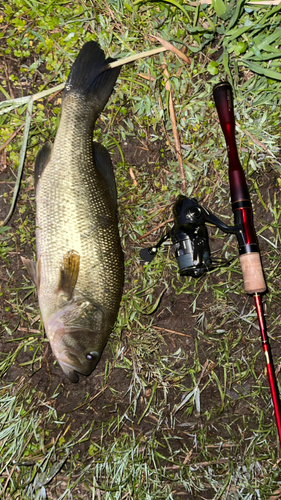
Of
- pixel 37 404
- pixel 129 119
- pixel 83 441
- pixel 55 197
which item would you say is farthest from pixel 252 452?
pixel 129 119

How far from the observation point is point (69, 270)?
2.30 metres

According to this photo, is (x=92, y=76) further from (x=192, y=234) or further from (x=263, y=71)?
(x=192, y=234)

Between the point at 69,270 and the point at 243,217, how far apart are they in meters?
1.20

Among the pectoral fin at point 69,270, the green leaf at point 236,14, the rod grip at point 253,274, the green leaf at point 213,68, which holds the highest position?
the green leaf at point 236,14

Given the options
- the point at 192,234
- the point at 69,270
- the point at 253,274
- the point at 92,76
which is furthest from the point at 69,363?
the point at 92,76

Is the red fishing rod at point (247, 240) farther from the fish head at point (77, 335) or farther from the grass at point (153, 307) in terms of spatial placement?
the fish head at point (77, 335)

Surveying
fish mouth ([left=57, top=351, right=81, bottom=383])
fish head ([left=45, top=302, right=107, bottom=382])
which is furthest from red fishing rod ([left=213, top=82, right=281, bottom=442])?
fish mouth ([left=57, top=351, right=81, bottom=383])

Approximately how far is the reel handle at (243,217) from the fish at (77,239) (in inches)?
32.8

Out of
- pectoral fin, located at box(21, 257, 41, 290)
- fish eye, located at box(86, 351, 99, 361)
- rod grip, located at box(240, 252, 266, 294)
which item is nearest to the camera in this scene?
rod grip, located at box(240, 252, 266, 294)

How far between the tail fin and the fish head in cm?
145

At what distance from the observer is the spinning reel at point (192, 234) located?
2373 mm

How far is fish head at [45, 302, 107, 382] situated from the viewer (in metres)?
2.36

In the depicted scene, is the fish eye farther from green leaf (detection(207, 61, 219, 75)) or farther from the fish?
green leaf (detection(207, 61, 219, 75))

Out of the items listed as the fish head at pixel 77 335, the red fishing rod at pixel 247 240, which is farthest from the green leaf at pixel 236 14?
the fish head at pixel 77 335
